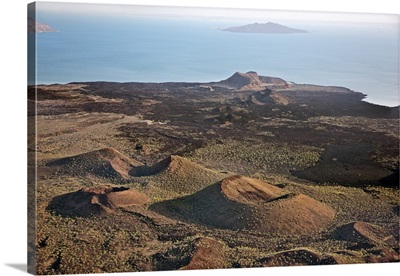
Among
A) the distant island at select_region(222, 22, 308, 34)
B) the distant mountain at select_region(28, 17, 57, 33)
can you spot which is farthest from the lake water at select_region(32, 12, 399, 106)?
the distant mountain at select_region(28, 17, 57, 33)

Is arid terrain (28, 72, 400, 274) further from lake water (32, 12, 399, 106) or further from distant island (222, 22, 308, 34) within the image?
distant island (222, 22, 308, 34)

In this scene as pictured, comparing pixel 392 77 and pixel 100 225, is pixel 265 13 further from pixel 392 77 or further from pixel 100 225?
pixel 100 225

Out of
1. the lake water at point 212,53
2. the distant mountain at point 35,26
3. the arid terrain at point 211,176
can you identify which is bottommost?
the arid terrain at point 211,176

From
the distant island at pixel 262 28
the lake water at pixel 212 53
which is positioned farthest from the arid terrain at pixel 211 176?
the distant island at pixel 262 28

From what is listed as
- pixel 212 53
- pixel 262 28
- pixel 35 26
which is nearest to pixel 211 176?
pixel 212 53

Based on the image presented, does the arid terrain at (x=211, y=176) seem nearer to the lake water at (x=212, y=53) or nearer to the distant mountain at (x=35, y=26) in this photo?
the lake water at (x=212, y=53)

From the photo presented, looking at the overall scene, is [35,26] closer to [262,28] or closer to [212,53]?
[212,53]

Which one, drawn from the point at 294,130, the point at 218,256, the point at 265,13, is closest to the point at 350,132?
the point at 294,130
